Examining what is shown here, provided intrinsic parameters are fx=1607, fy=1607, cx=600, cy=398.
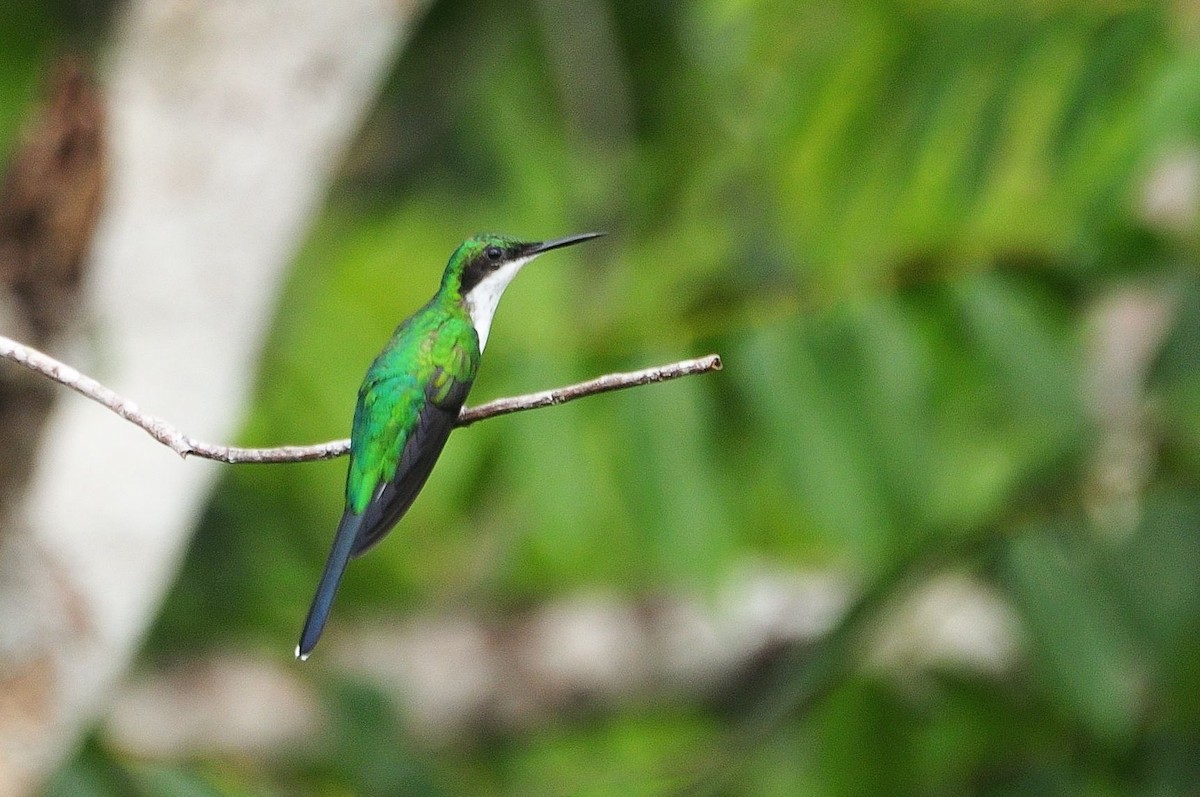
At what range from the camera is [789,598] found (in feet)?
22.6

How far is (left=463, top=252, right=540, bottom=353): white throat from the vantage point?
1.84 meters

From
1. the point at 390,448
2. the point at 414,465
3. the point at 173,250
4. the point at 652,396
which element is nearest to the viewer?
the point at 414,465

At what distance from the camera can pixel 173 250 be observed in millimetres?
3922

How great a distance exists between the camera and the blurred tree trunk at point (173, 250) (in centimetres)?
387

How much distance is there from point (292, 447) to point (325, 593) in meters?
0.14

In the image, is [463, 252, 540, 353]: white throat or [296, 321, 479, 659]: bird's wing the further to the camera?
[463, 252, 540, 353]: white throat

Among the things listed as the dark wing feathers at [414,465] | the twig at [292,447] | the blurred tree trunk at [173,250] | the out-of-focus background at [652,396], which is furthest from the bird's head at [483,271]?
the blurred tree trunk at [173,250]

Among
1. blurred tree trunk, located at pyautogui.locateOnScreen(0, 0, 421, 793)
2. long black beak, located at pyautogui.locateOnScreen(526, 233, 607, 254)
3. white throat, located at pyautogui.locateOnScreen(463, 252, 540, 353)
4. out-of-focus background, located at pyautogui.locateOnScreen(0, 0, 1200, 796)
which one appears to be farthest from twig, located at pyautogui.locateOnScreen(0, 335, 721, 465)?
blurred tree trunk, located at pyautogui.locateOnScreen(0, 0, 421, 793)

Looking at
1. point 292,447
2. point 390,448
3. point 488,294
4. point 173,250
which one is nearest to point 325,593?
point 292,447

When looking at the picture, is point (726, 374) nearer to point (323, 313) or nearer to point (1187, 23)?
point (323, 313)

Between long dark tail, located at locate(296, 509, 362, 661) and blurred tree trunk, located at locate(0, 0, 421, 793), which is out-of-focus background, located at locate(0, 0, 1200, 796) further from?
long dark tail, located at locate(296, 509, 362, 661)

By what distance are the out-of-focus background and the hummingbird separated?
1.51 metres

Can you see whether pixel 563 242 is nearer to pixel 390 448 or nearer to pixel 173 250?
pixel 390 448

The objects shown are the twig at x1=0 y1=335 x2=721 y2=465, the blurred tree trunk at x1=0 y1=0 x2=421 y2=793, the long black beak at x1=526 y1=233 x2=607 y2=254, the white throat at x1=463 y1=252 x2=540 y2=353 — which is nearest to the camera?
the twig at x1=0 y1=335 x2=721 y2=465
